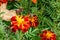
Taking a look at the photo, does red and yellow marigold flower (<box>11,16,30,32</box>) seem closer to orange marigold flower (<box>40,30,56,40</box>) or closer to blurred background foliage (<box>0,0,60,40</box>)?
blurred background foliage (<box>0,0,60,40</box>)

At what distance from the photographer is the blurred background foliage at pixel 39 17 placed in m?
1.71

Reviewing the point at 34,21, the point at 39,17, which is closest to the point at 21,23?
the point at 34,21

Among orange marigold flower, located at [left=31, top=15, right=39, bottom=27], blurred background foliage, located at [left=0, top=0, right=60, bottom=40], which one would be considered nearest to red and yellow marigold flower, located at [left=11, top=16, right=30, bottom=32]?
blurred background foliage, located at [left=0, top=0, right=60, bottom=40]

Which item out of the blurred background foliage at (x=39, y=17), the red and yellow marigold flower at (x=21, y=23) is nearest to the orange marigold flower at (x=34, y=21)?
the blurred background foliage at (x=39, y=17)

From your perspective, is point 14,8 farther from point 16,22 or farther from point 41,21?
point 16,22

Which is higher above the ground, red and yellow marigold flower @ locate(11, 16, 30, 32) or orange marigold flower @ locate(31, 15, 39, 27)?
red and yellow marigold flower @ locate(11, 16, 30, 32)

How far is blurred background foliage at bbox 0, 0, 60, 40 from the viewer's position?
1714mm

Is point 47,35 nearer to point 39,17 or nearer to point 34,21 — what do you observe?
point 34,21

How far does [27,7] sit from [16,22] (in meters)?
0.52

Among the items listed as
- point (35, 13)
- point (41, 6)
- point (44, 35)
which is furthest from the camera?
point (41, 6)

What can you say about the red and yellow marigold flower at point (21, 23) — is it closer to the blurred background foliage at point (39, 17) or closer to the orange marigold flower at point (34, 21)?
the blurred background foliage at point (39, 17)

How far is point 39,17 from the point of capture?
6.58ft

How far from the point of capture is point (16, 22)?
1648mm

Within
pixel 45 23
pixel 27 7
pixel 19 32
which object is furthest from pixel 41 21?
pixel 19 32
